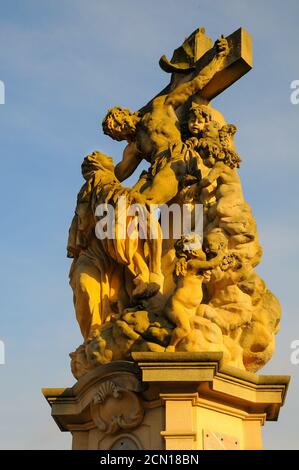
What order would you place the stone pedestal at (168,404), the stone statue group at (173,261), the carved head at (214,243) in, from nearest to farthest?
the stone pedestal at (168,404), the stone statue group at (173,261), the carved head at (214,243)

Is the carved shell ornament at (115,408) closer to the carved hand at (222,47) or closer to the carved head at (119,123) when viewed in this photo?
the carved head at (119,123)

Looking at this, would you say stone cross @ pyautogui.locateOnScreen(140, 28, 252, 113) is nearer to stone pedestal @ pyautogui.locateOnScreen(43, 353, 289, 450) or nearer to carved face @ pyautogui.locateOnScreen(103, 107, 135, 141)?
carved face @ pyautogui.locateOnScreen(103, 107, 135, 141)

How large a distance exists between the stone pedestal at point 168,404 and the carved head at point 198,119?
3.03 m

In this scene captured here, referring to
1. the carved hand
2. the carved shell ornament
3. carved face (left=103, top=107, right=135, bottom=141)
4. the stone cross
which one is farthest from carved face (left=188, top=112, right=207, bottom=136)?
the carved shell ornament

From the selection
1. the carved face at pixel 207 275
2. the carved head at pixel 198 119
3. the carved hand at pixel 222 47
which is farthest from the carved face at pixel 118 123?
the carved face at pixel 207 275

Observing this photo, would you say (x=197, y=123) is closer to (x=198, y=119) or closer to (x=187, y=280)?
(x=198, y=119)

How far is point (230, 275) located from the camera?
11672 millimetres

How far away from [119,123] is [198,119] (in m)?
0.96

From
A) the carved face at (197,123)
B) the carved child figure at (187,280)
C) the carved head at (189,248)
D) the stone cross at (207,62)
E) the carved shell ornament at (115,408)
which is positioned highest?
the stone cross at (207,62)

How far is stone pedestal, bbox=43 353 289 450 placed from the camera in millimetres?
10602

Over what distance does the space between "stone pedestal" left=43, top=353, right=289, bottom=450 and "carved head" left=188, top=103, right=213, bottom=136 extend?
303cm

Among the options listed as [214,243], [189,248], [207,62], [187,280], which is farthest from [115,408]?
[207,62]

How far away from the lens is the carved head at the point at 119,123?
42.6 feet

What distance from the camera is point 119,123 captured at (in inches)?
512
